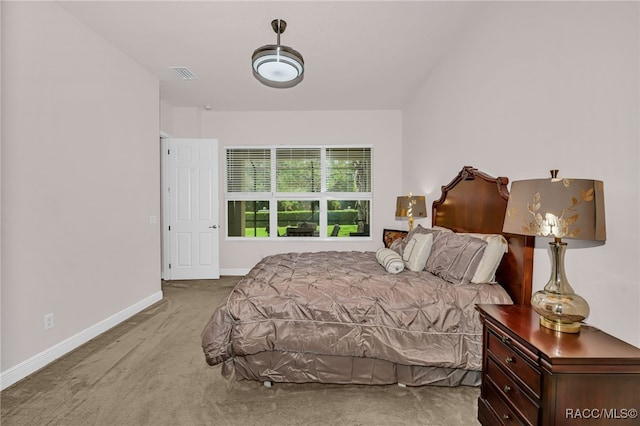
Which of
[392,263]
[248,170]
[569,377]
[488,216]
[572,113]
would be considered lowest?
[569,377]

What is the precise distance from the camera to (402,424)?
1.75 m

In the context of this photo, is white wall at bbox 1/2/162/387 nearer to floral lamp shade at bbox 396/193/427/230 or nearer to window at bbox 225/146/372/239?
window at bbox 225/146/372/239

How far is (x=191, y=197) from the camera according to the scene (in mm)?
4902

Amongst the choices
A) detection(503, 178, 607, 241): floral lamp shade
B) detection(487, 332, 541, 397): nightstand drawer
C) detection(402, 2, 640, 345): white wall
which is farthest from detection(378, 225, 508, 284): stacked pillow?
detection(503, 178, 607, 241): floral lamp shade

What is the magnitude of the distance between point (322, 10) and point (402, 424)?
3135 mm

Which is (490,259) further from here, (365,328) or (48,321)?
(48,321)

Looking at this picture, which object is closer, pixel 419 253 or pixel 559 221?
pixel 559 221

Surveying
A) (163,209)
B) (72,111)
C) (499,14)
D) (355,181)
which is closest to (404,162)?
→ (355,181)

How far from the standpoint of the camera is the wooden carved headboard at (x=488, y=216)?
2.00m

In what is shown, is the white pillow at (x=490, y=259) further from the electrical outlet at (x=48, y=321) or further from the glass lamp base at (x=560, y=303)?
the electrical outlet at (x=48, y=321)

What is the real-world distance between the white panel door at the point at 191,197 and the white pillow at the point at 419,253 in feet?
11.0

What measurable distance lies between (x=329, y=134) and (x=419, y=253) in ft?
10.9

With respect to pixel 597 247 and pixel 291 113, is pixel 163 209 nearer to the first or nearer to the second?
pixel 291 113
